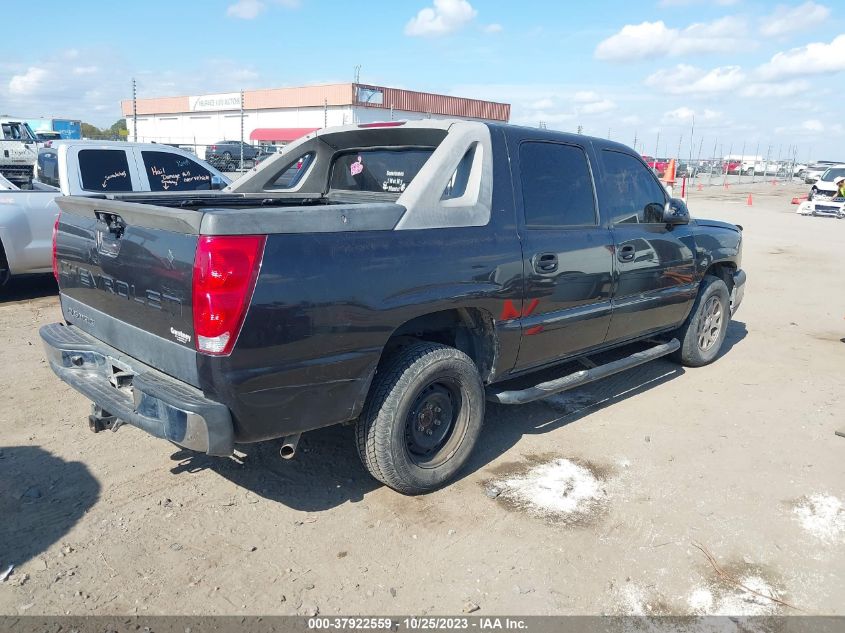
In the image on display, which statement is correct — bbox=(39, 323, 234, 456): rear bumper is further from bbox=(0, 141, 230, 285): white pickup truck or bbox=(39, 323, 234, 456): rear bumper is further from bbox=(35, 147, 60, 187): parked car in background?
bbox=(35, 147, 60, 187): parked car in background

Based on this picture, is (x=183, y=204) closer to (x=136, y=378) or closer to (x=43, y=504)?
(x=136, y=378)

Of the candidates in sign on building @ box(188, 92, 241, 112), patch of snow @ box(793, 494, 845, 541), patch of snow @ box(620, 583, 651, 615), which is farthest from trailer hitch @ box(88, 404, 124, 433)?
sign on building @ box(188, 92, 241, 112)

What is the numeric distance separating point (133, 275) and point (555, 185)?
2.54 meters

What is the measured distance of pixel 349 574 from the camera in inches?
115

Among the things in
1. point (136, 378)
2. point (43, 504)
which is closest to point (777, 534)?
point (136, 378)

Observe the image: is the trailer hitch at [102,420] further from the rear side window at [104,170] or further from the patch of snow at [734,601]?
the rear side window at [104,170]

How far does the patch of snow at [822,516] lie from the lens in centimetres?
338

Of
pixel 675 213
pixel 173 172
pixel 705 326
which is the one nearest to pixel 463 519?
pixel 675 213

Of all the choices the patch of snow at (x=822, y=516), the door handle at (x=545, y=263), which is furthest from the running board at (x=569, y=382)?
the patch of snow at (x=822, y=516)

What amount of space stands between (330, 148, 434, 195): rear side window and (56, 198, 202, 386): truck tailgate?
1.67m

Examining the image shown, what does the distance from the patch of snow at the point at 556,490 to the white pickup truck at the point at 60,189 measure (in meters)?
5.97

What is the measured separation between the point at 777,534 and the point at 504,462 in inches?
59.2

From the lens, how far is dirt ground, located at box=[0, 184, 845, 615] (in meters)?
2.80

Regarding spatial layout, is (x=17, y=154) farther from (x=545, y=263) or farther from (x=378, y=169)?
(x=545, y=263)
